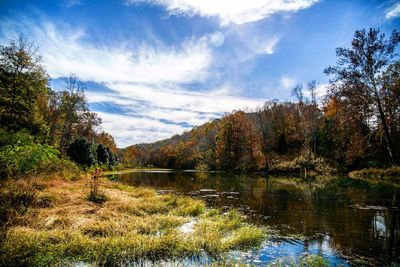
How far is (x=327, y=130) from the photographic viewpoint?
6006cm

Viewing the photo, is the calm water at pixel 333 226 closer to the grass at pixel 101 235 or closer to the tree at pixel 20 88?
the grass at pixel 101 235

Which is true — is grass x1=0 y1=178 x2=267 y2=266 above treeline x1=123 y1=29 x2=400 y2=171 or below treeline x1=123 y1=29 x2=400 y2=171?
below

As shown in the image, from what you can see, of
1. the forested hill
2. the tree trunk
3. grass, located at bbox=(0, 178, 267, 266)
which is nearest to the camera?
grass, located at bbox=(0, 178, 267, 266)

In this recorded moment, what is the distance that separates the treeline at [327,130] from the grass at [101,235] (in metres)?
10.6

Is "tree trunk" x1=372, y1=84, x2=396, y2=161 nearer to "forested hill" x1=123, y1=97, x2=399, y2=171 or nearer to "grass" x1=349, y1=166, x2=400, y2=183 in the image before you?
"grass" x1=349, y1=166, x2=400, y2=183

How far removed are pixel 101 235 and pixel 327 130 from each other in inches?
2291

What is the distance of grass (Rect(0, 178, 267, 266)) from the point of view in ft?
25.6

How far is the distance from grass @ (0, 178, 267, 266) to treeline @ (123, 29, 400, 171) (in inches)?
416

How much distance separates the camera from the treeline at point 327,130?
18297mm

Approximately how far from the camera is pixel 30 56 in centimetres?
3083

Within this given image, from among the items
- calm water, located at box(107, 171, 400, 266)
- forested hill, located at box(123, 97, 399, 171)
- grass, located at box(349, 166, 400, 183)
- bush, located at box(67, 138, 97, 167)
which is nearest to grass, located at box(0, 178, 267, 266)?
calm water, located at box(107, 171, 400, 266)

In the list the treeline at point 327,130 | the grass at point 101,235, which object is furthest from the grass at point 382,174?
the grass at point 101,235

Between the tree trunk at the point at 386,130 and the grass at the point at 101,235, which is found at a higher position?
the tree trunk at the point at 386,130

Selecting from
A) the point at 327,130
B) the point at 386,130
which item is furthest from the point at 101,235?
the point at 327,130
